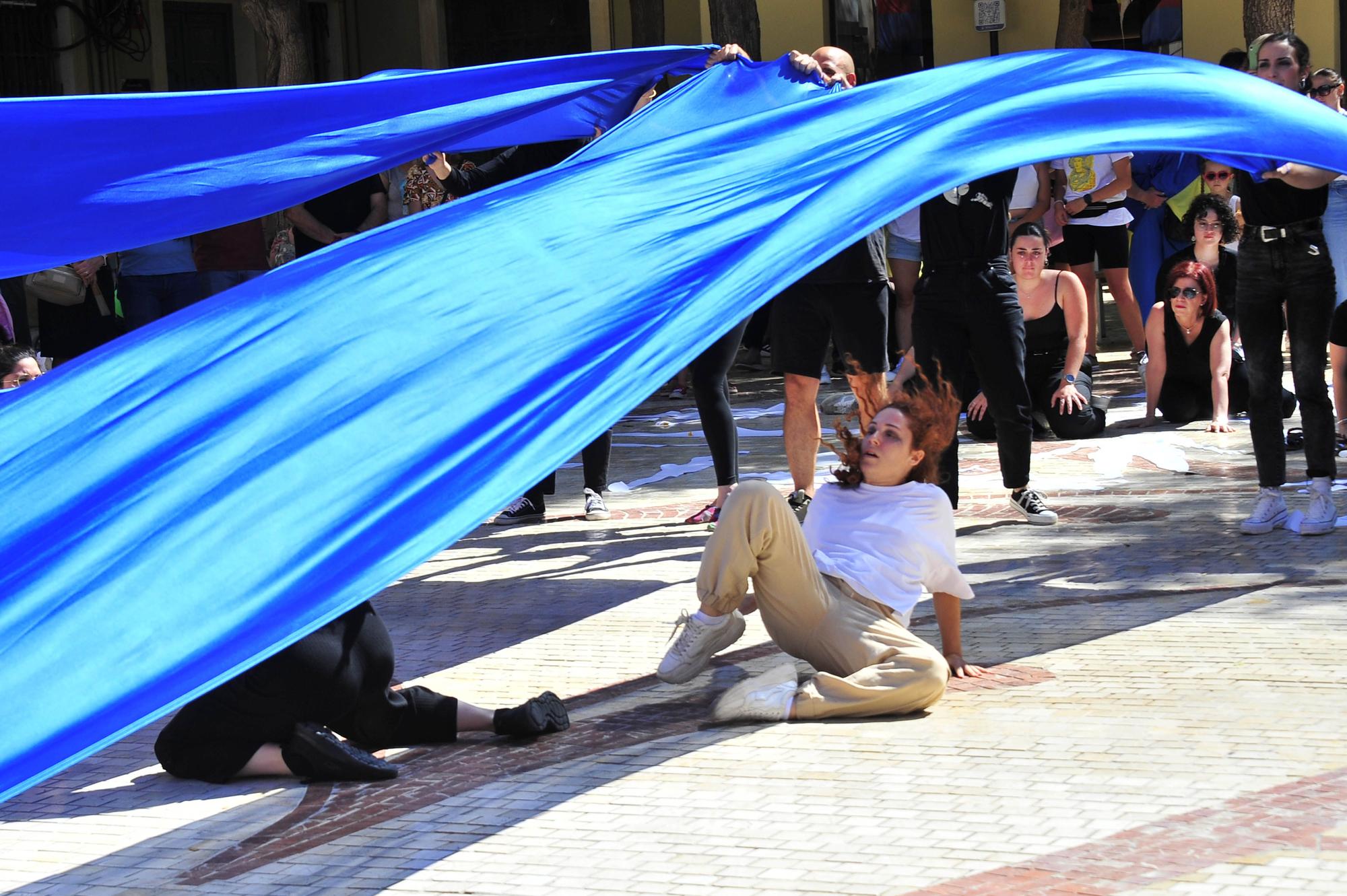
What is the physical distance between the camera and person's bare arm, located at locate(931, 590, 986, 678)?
5250 mm

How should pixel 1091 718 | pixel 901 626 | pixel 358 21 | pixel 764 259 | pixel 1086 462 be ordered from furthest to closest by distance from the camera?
1. pixel 358 21
2. pixel 1086 462
3. pixel 901 626
4. pixel 1091 718
5. pixel 764 259

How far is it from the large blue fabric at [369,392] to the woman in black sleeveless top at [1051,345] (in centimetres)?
488

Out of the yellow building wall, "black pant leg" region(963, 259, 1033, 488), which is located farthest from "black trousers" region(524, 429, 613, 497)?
the yellow building wall

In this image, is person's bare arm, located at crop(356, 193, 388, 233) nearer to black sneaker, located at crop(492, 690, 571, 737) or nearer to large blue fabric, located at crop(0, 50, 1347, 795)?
large blue fabric, located at crop(0, 50, 1347, 795)

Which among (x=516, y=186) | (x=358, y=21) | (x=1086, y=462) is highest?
(x=358, y=21)

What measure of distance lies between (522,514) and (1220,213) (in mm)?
4984

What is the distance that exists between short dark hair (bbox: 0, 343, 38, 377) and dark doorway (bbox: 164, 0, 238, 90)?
56.9 ft

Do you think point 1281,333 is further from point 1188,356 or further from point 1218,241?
point 1218,241

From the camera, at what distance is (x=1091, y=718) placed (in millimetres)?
4793

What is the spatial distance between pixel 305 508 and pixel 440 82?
114 inches

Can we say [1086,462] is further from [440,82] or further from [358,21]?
[358,21]

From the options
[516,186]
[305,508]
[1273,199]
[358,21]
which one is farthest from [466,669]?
[358,21]

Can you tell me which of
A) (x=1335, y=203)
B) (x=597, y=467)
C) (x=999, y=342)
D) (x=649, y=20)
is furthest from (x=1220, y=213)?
(x=649, y=20)

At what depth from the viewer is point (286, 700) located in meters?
4.62
